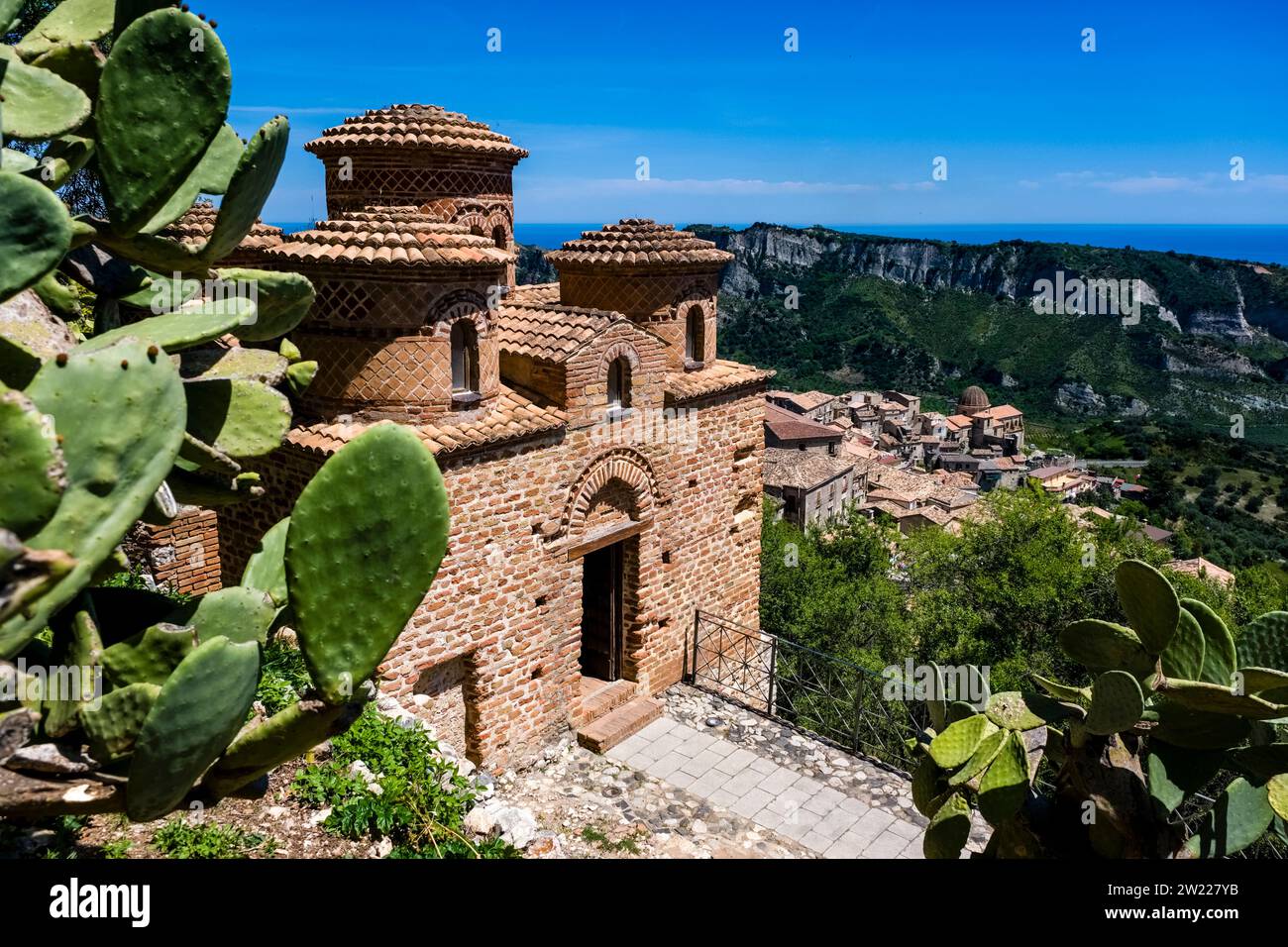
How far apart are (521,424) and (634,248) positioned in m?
3.33

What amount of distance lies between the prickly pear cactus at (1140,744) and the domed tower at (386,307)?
241 inches

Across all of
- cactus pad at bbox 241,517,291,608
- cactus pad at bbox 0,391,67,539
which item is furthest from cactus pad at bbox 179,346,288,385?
cactus pad at bbox 0,391,67,539

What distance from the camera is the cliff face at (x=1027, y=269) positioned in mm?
97938

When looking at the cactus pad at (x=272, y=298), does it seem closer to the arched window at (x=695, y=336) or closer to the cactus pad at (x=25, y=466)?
the cactus pad at (x=25, y=466)

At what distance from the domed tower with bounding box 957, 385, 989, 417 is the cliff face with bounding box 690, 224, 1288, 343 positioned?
57.3ft

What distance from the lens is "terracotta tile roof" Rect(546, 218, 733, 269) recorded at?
11.7 metres

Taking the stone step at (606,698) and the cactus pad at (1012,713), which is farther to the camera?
the stone step at (606,698)

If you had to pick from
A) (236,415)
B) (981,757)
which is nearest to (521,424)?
(236,415)

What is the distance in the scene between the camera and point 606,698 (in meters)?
11.6

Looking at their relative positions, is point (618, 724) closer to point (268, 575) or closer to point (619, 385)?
point (619, 385)

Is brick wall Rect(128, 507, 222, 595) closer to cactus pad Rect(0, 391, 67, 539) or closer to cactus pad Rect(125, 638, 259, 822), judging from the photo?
cactus pad Rect(125, 638, 259, 822)

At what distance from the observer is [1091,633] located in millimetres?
4273

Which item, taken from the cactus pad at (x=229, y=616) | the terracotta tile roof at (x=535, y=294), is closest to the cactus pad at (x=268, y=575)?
the cactus pad at (x=229, y=616)

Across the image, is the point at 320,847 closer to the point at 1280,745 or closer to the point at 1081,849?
the point at 1081,849
